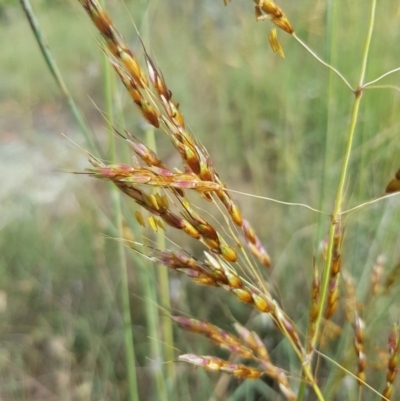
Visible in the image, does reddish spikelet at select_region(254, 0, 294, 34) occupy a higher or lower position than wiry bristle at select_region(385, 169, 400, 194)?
higher

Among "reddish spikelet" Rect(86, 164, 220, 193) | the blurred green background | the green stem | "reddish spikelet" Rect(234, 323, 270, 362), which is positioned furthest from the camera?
the blurred green background

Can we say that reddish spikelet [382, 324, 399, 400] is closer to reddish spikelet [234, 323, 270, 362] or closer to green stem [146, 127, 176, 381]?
reddish spikelet [234, 323, 270, 362]

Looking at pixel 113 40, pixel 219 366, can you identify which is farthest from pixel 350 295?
pixel 113 40

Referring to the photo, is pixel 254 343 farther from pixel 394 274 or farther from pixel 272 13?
pixel 272 13

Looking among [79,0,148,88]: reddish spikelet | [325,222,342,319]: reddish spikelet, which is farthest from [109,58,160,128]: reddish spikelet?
[325,222,342,319]: reddish spikelet

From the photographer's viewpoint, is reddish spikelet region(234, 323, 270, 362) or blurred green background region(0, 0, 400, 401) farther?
blurred green background region(0, 0, 400, 401)

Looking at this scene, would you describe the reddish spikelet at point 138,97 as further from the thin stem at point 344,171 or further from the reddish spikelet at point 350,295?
the reddish spikelet at point 350,295

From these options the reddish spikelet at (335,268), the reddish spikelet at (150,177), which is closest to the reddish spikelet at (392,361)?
the reddish spikelet at (335,268)

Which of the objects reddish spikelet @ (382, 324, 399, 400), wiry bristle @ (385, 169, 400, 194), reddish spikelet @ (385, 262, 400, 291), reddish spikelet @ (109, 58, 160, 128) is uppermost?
reddish spikelet @ (109, 58, 160, 128)
